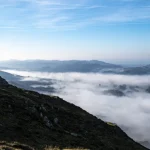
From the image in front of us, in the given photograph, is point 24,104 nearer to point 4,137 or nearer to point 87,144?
point 87,144

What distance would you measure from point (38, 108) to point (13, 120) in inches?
504

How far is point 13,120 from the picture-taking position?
161 feet

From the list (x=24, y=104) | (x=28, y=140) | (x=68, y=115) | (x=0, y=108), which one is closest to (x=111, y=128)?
(x=68, y=115)

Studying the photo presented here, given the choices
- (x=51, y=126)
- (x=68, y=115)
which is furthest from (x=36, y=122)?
(x=68, y=115)

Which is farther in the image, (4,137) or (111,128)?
(111,128)

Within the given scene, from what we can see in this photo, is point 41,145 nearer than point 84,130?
Yes

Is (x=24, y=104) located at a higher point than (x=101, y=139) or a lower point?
higher

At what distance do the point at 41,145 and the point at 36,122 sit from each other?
535 inches

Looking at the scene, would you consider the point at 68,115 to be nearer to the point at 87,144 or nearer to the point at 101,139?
the point at 101,139

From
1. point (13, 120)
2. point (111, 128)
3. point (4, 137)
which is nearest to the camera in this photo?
point (4, 137)

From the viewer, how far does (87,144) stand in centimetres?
5009

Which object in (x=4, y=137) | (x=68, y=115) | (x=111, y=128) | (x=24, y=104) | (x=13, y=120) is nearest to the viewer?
(x=4, y=137)

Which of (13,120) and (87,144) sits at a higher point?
(13,120)

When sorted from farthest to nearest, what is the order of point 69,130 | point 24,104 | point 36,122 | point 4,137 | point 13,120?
1. point 24,104
2. point 69,130
3. point 36,122
4. point 13,120
5. point 4,137
